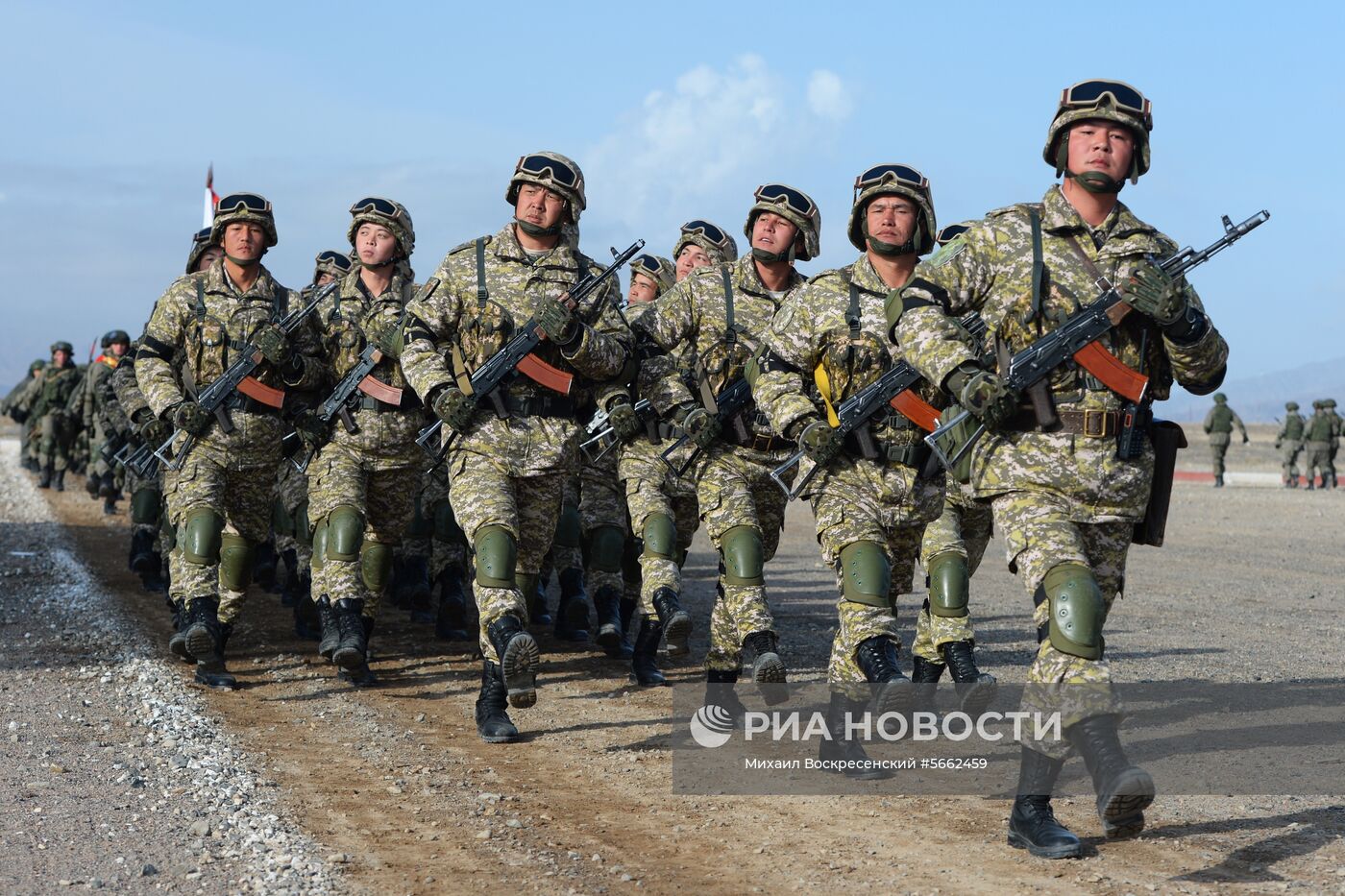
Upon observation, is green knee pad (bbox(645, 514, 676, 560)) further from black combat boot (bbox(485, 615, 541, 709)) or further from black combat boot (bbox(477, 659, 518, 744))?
black combat boot (bbox(485, 615, 541, 709))

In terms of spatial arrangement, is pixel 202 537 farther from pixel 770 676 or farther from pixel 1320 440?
pixel 1320 440

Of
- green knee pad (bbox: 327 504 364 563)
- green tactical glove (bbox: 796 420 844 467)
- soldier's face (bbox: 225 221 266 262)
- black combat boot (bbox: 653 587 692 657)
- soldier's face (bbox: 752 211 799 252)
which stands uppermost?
soldier's face (bbox: 225 221 266 262)

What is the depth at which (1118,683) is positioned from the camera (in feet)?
28.9

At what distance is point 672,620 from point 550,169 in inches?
85.9

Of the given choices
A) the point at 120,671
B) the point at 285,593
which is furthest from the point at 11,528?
the point at 120,671

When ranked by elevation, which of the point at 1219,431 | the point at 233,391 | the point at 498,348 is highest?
the point at 1219,431

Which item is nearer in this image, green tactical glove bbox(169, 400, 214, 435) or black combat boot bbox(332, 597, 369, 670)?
black combat boot bbox(332, 597, 369, 670)

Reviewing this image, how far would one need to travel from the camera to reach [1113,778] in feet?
15.6

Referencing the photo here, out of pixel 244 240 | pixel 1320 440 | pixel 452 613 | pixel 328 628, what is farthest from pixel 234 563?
pixel 1320 440

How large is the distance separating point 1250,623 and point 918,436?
6390 millimetres

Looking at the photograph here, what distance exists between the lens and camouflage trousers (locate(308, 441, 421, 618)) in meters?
8.52

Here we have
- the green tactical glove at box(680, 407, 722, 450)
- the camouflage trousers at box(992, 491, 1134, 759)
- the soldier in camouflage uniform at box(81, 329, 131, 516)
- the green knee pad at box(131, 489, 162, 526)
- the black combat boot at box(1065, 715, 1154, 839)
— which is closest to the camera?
the black combat boot at box(1065, 715, 1154, 839)

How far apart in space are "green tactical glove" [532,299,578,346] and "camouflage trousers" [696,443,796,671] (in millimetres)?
930

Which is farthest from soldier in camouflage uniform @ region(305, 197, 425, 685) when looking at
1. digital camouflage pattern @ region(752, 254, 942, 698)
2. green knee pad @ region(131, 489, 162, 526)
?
green knee pad @ region(131, 489, 162, 526)
